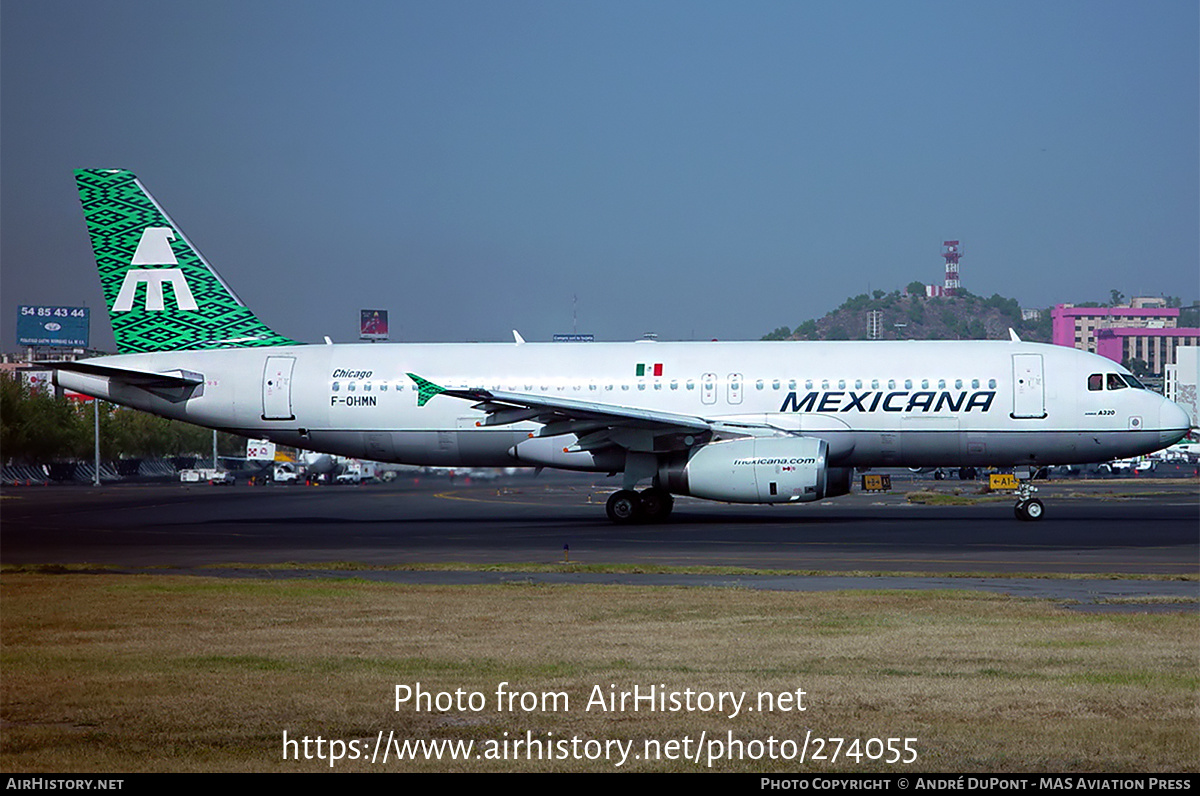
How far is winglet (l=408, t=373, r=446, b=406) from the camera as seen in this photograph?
2919 cm

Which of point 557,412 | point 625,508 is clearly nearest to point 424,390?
point 557,412

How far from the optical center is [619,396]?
1267 inches

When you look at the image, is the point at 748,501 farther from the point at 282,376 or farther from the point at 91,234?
the point at 91,234

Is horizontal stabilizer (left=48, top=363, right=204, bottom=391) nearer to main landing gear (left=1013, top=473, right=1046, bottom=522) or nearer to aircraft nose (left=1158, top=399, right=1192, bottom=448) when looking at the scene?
main landing gear (left=1013, top=473, right=1046, bottom=522)

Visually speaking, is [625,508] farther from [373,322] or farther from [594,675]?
[373,322]

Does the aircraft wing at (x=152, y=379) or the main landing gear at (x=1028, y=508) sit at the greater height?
the aircraft wing at (x=152, y=379)

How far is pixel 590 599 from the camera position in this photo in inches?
625

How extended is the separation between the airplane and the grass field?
544 inches

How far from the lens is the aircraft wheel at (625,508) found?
30938 millimetres

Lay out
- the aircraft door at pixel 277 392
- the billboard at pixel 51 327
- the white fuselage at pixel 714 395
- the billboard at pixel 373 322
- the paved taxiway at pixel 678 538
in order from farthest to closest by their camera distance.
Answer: the billboard at pixel 373 322
the billboard at pixel 51 327
the aircraft door at pixel 277 392
the white fuselage at pixel 714 395
the paved taxiway at pixel 678 538

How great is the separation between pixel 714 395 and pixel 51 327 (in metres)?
92.4

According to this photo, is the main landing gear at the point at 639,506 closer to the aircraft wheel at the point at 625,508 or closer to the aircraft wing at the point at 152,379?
the aircraft wheel at the point at 625,508

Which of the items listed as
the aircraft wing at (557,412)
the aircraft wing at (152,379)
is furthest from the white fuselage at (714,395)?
the aircraft wing at (557,412)

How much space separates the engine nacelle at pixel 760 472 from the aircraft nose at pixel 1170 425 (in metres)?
7.59
